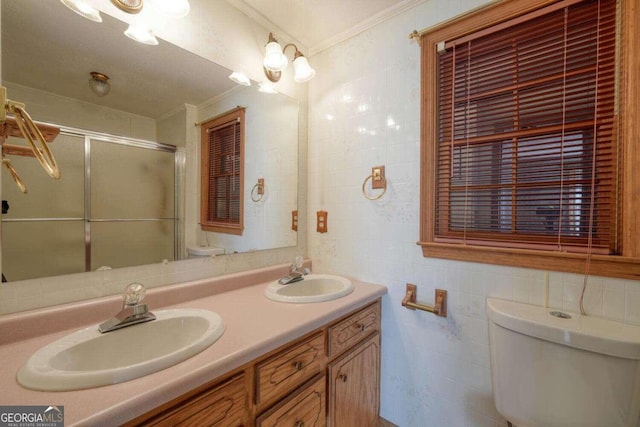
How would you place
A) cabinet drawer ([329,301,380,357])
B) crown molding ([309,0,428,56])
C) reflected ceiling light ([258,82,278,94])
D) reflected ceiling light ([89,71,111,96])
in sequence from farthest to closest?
reflected ceiling light ([258,82,278,94]) → crown molding ([309,0,428,56]) → cabinet drawer ([329,301,380,357]) → reflected ceiling light ([89,71,111,96])

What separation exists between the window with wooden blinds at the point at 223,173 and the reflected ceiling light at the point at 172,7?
17.4 inches

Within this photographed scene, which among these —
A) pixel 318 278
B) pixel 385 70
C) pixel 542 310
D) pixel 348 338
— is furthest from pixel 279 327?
pixel 385 70

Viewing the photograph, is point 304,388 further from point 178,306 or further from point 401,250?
point 401,250

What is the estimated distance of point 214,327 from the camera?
0.86 m

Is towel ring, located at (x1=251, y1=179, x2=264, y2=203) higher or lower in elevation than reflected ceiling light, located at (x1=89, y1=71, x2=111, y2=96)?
lower

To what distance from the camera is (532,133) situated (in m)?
1.10

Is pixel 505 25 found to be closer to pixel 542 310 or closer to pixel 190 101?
pixel 542 310

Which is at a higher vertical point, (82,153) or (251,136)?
(251,136)

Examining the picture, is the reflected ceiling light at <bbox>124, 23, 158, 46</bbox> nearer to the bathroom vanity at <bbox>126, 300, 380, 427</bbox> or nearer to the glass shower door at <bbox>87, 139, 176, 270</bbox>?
the glass shower door at <bbox>87, 139, 176, 270</bbox>

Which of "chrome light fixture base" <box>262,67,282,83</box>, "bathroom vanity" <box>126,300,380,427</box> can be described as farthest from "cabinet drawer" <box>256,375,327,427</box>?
"chrome light fixture base" <box>262,67,282,83</box>

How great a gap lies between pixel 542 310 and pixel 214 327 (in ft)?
3.95

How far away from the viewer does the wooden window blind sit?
983 mm

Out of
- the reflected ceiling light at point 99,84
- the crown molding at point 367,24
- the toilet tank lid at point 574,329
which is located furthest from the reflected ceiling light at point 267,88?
the toilet tank lid at point 574,329

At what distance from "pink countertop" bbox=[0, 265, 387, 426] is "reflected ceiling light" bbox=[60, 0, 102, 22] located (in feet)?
3.43
